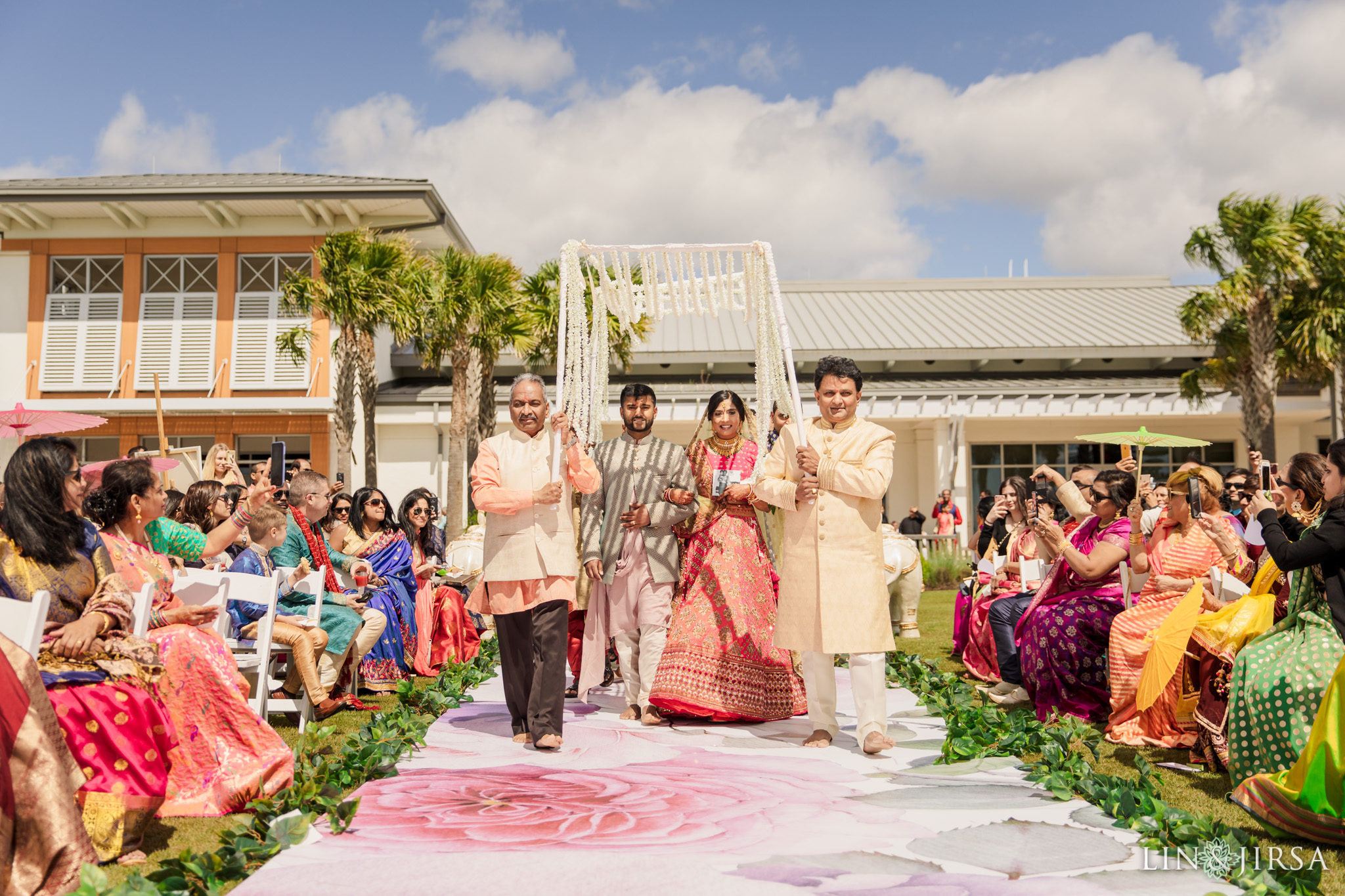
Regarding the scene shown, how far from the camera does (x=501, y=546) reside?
5.50m

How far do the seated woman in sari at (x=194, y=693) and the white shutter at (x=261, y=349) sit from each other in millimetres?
18049

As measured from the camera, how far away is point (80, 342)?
2206 cm

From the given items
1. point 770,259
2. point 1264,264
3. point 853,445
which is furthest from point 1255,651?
point 1264,264

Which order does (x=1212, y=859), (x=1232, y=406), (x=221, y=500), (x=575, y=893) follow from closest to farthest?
(x=575, y=893), (x=1212, y=859), (x=221, y=500), (x=1232, y=406)

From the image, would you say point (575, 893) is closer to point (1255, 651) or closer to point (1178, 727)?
point (1255, 651)

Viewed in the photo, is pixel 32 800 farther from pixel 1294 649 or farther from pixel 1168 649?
pixel 1168 649

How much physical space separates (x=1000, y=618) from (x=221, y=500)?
523 cm

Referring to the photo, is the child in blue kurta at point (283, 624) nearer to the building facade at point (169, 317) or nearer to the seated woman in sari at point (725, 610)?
the seated woman in sari at point (725, 610)

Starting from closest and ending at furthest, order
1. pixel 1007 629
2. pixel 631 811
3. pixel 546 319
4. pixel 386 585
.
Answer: pixel 631 811 < pixel 1007 629 < pixel 386 585 < pixel 546 319

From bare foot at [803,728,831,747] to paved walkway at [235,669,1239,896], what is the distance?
110mm

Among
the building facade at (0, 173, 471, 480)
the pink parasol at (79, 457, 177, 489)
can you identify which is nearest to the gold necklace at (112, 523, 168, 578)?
the pink parasol at (79, 457, 177, 489)

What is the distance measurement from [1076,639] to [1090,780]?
1930 millimetres

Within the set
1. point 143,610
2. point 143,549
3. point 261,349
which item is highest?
point 261,349

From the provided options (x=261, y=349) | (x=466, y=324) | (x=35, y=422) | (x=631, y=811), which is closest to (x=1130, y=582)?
(x=631, y=811)
